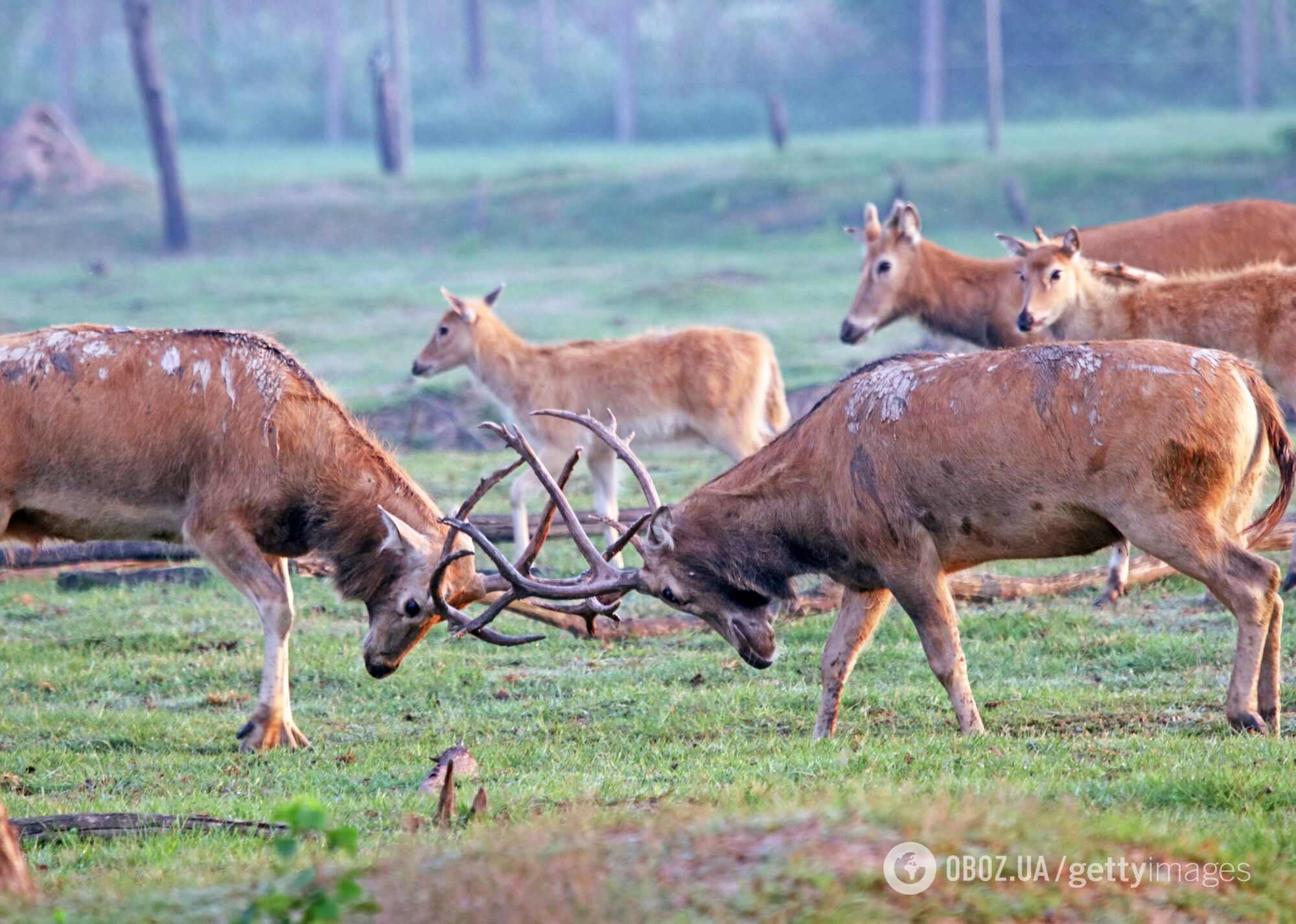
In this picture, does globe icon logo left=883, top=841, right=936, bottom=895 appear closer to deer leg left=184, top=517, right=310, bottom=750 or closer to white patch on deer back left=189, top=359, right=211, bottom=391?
deer leg left=184, top=517, right=310, bottom=750

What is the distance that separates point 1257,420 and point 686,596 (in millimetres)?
2507

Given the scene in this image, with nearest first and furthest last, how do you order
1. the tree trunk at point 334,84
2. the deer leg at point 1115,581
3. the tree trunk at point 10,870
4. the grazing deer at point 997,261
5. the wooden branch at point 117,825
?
the tree trunk at point 10,870 < the wooden branch at point 117,825 < the deer leg at point 1115,581 < the grazing deer at point 997,261 < the tree trunk at point 334,84

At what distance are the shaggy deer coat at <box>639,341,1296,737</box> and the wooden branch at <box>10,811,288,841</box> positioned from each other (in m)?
2.18

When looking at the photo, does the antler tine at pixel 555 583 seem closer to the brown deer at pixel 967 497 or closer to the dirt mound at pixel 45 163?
the brown deer at pixel 967 497

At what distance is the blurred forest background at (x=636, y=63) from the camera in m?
38.5

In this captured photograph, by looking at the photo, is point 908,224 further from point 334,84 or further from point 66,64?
point 66,64

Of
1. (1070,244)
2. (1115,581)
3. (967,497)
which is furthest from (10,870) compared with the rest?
(1070,244)

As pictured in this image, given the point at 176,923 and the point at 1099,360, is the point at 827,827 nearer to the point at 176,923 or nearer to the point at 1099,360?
the point at 176,923

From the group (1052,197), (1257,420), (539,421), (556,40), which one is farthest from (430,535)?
(556,40)

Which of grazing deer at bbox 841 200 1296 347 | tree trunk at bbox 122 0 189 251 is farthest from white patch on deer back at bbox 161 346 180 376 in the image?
tree trunk at bbox 122 0 189 251

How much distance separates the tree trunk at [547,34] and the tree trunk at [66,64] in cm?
1344

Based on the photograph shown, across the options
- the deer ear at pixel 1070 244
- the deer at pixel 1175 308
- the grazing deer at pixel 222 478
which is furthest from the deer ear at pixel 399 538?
the deer ear at pixel 1070 244

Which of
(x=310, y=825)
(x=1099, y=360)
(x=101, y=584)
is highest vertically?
(x=1099, y=360)

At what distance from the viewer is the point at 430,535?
780 centimetres
